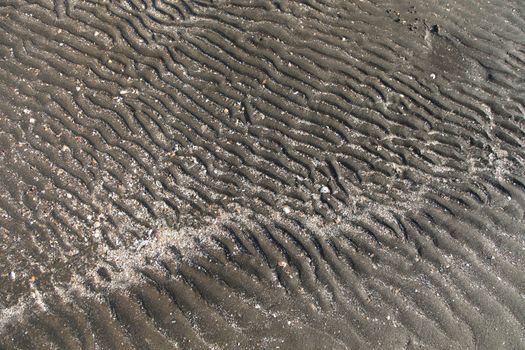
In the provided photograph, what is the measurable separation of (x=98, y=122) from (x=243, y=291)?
3.16 m

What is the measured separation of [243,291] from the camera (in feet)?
19.7

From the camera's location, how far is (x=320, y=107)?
7.14 m

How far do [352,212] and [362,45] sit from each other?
2.68 m

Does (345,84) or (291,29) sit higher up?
(291,29)

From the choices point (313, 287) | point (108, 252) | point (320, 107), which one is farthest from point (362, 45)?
point (108, 252)

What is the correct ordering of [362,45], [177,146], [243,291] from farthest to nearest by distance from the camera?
[362,45] < [177,146] < [243,291]

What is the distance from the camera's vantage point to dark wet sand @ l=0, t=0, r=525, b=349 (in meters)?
5.88

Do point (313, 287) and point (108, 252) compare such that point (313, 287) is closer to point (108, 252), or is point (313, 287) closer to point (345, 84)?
point (108, 252)

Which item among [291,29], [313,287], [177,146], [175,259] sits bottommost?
[313,287]

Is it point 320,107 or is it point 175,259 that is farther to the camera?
point 320,107

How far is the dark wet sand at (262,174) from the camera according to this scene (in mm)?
5879

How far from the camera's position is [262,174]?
6730mm

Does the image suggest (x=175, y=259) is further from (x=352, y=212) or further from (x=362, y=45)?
(x=362, y=45)

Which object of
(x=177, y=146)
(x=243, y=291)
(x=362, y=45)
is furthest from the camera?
(x=362, y=45)
